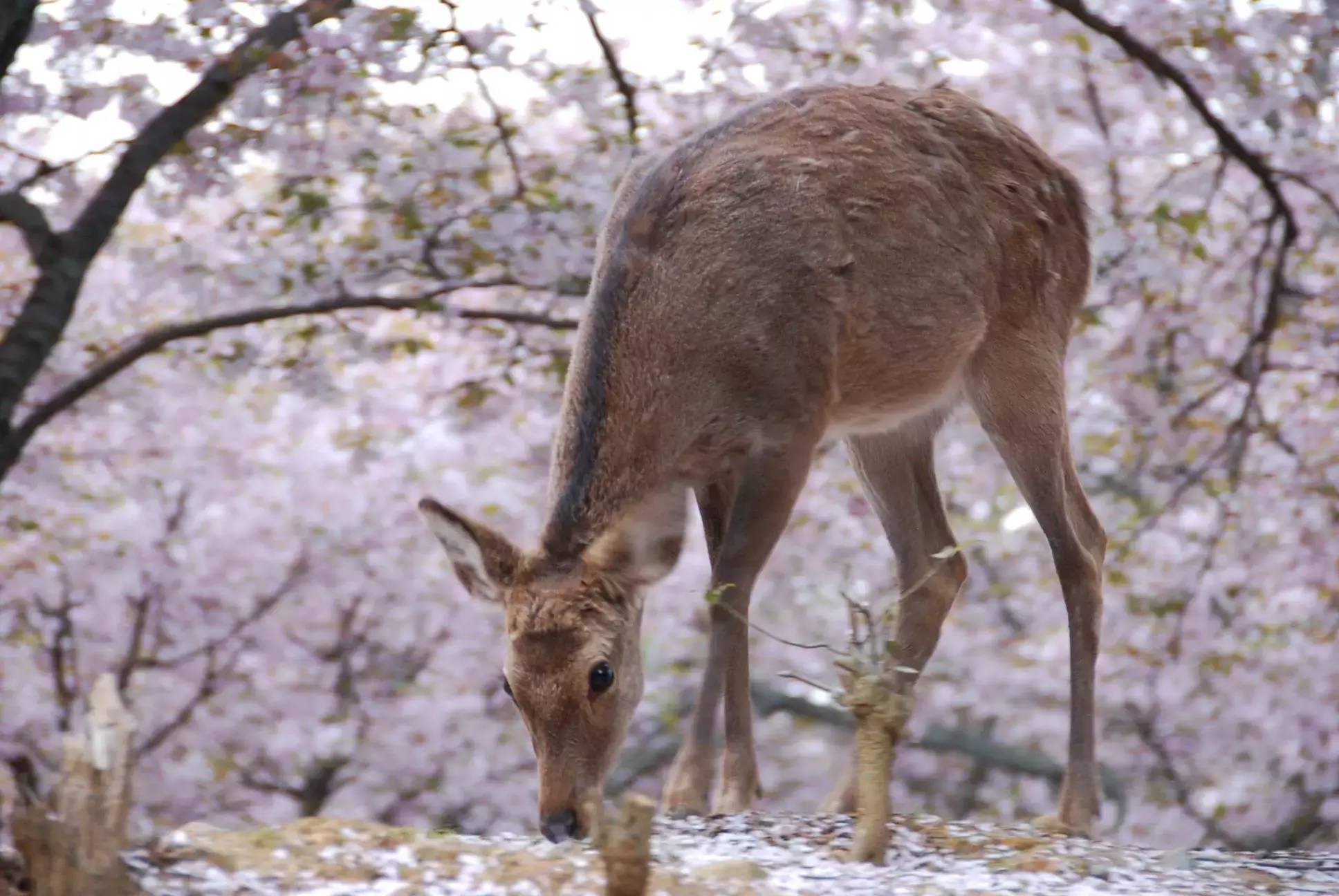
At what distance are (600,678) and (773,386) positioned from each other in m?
1.13

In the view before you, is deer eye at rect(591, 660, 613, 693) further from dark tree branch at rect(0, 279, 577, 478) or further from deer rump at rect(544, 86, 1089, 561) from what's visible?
dark tree branch at rect(0, 279, 577, 478)

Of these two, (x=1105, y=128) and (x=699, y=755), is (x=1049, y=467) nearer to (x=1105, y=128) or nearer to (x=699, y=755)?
(x=699, y=755)

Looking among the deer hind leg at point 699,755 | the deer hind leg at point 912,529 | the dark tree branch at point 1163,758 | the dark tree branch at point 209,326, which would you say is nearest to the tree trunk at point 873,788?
the deer hind leg at point 699,755

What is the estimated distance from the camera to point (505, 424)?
11977 mm

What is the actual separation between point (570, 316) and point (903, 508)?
3312mm

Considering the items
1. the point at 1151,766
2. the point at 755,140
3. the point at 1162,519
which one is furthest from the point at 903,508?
the point at 1151,766

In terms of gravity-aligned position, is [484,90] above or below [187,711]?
above

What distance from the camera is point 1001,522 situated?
41.6ft

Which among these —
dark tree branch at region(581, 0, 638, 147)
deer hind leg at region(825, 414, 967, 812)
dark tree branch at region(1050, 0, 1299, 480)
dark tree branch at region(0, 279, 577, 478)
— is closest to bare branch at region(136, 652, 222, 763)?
dark tree branch at region(0, 279, 577, 478)

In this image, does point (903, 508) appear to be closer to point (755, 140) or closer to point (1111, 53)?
point (755, 140)

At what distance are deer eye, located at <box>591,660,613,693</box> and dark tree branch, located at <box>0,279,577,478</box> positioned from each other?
10.4 ft

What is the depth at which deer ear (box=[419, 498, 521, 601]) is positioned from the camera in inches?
179

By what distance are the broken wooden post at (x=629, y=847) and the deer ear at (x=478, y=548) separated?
4.63ft

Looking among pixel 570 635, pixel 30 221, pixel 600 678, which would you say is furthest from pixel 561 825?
pixel 30 221
